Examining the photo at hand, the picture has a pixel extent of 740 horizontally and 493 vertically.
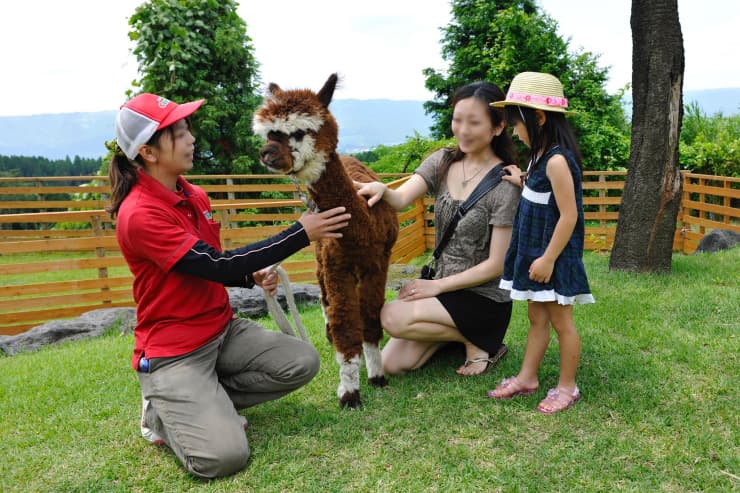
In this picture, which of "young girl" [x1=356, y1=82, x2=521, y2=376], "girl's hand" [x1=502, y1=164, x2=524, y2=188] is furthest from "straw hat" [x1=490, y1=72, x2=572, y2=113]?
"girl's hand" [x1=502, y1=164, x2=524, y2=188]

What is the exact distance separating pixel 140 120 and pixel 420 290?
6.17ft

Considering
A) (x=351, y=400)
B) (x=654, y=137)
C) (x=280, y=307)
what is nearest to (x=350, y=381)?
(x=351, y=400)

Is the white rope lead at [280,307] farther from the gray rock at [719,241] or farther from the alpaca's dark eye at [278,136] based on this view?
the gray rock at [719,241]

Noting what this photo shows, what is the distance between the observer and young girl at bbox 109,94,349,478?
8.53ft

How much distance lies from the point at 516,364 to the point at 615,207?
9260 millimetres

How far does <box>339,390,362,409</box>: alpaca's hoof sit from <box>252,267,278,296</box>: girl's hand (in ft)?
2.48

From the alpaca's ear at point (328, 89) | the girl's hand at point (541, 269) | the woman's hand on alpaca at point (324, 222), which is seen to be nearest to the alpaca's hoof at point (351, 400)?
the woman's hand on alpaca at point (324, 222)

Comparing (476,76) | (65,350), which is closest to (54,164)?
(476,76)

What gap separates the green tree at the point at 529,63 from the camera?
12.3m

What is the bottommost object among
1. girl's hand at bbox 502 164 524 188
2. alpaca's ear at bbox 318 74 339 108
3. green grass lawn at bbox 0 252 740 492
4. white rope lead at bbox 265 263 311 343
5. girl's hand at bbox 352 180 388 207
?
green grass lawn at bbox 0 252 740 492

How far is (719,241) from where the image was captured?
294 inches

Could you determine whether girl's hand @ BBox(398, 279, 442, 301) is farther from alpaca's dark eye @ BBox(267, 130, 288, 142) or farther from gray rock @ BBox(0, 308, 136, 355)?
gray rock @ BBox(0, 308, 136, 355)

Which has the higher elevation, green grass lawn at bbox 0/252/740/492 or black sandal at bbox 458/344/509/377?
black sandal at bbox 458/344/509/377

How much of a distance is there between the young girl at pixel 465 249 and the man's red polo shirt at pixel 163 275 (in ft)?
3.50
